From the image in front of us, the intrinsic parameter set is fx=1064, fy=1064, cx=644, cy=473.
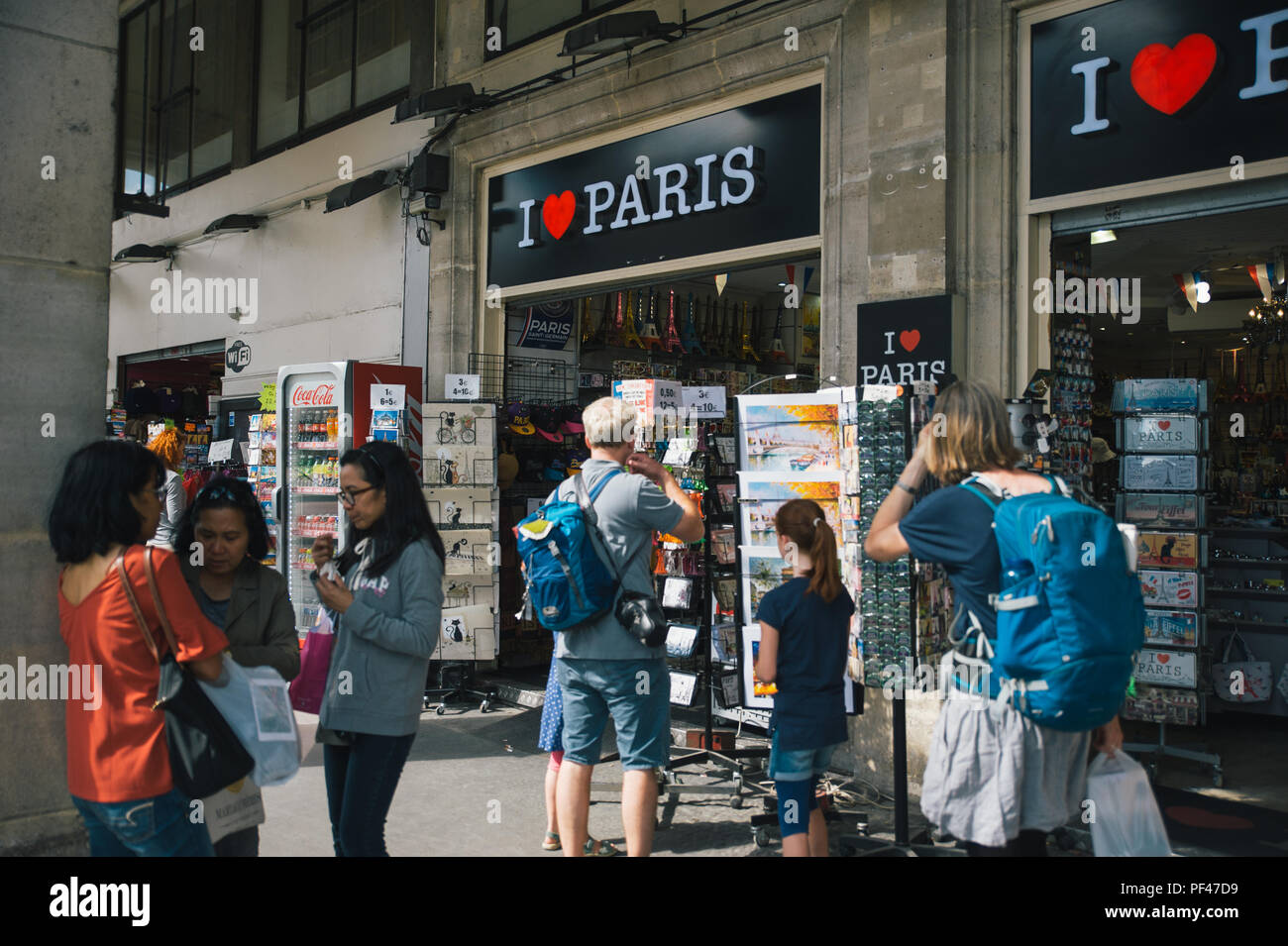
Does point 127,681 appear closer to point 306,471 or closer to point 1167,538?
point 1167,538

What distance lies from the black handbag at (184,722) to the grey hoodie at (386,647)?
1.76ft

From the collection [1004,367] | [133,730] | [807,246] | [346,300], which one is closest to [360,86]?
[346,300]

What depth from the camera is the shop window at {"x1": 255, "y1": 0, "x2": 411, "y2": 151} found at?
34.6ft

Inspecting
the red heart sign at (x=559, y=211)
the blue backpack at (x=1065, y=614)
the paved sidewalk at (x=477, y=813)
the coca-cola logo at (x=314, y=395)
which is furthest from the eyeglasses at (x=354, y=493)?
the red heart sign at (x=559, y=211)

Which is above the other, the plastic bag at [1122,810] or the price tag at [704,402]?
the price tag at [704,402]

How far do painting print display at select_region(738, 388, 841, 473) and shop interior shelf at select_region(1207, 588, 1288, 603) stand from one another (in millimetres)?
3628

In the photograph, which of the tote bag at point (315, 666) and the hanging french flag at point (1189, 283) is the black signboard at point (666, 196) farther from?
the hanging french flag at point (1189, 283)

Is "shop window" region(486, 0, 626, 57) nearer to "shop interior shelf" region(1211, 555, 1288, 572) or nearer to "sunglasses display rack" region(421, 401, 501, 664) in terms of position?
"sunglasses display rack" region(421, 401, 501, 664)

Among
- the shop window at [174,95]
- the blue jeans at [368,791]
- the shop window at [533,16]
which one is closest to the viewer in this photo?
the blue jeans at [368,791]

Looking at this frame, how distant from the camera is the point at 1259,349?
12.9m

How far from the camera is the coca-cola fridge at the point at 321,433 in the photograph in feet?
26.4

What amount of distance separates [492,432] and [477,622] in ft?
4.61

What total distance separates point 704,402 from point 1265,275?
621 cm

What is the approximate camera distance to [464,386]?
8.33 metres
